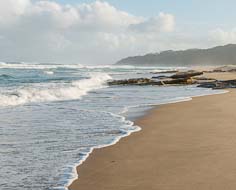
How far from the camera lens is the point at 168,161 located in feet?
20.6

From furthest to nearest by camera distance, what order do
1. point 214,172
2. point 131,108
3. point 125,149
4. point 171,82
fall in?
point 171,82 → point 131,108 → point 125,149 → point 214,172

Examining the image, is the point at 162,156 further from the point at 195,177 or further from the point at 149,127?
the point at 149,127

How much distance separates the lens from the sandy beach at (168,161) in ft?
16.9

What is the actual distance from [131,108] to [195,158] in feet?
26.5

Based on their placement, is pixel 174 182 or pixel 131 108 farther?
pixel 131 108

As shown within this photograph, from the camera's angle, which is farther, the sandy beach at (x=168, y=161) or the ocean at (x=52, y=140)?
the ocean at (x=52, y=140)

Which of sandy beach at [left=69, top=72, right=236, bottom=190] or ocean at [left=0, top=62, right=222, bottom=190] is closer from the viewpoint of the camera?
sandy beach at [left=69, top=72, right=236, bottom=190]

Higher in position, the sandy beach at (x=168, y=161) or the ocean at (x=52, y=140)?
the ocean at (x=52, y=140)

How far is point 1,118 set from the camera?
11305mm

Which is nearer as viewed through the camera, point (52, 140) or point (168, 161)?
point (168, 161)

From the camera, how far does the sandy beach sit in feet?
16.9

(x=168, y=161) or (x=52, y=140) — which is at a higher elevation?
(x=52, y=140)

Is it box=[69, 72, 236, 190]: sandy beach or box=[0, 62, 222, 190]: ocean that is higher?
box=[0, 62, 222, 190]: ocean

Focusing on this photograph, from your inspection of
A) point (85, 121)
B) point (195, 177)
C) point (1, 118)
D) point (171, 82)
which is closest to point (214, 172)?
point (195, 177)
